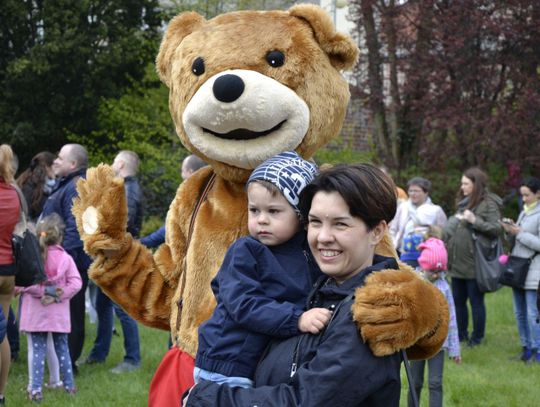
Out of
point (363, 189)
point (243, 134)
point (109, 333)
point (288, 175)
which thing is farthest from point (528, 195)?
point (363, 189)

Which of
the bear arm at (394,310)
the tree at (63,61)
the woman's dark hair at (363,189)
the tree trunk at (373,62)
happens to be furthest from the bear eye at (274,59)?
the tree trunk at (373,62)

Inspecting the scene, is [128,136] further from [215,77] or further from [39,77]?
[215,77]

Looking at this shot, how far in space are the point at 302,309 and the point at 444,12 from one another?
1276 cm

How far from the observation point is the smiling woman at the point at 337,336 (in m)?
2.33

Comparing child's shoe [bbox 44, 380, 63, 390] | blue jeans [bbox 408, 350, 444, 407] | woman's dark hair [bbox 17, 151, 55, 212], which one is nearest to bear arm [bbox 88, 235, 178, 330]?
blue jeans [bbox 408, 350, 444, 407]

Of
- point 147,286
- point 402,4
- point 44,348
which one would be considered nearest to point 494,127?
point 402,4

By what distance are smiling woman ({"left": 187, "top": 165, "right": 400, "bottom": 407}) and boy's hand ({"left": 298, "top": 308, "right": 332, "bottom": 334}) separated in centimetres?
2

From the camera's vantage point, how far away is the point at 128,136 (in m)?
15.5

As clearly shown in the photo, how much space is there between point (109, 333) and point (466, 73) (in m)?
8.84

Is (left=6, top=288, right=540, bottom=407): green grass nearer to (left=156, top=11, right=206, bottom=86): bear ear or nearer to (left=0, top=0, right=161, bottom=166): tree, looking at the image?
(left=156, top=11, right=206, bottom=86): bear ear

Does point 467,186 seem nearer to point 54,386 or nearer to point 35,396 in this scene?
point 54,386

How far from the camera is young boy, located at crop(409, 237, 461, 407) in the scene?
20.1 ft

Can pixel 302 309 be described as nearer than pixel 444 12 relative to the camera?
Yes

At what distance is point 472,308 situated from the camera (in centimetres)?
935
